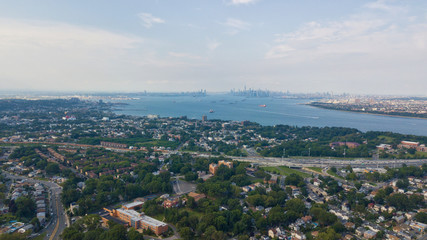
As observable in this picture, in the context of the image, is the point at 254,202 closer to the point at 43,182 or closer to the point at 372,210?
the point at 372,210

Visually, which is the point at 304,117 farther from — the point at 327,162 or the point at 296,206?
the point at 296,206

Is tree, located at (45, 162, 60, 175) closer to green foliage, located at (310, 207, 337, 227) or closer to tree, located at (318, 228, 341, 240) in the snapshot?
green foliage, located at (310, 207, 337, 227)

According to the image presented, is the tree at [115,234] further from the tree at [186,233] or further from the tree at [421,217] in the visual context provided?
the tree at [421,217]

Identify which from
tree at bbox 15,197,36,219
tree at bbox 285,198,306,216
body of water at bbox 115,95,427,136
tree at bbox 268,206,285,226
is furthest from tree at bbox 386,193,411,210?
body of water at bbox 115,95,427,136

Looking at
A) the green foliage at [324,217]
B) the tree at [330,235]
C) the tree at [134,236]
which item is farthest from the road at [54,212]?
the green foliage at [324,217]

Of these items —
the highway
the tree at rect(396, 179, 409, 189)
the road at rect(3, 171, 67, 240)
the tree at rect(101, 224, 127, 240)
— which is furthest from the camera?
the highway

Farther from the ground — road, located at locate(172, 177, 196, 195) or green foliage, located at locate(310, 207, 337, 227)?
green foliage, located at locate(310, 207, 337, 227)

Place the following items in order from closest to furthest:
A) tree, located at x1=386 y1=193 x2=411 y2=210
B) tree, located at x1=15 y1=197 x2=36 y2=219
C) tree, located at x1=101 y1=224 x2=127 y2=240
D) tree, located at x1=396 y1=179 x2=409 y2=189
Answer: tree, located at x1=101 y1=224 x2=127 y2=240, tree, located at x1=15 y1=197 x2=36 y2=219, tree, located at x1=386 y1=193 x2=411 y2=210, tree, located at x1=396 y1=179 x2=409 y2=189
